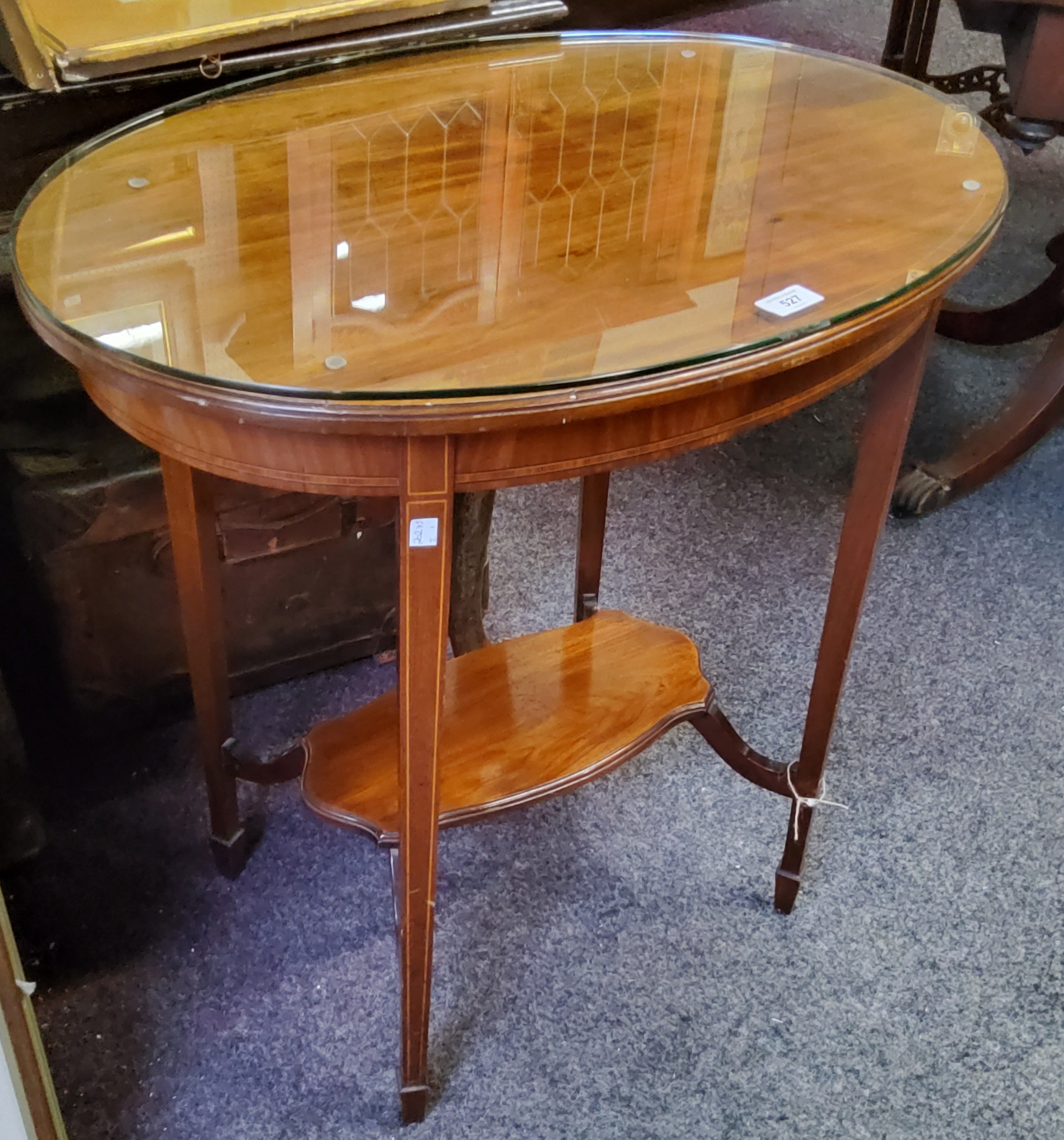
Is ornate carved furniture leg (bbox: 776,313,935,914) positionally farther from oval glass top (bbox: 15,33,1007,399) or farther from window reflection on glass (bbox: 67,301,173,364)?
window reflection on glass (bbox: 67,301,173,364)

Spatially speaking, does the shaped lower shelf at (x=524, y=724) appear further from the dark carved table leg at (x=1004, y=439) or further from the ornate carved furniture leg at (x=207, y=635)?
the dark carved table leg at (x=1004, y=439)

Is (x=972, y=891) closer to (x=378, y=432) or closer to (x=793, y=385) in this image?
(x=793, y=385)

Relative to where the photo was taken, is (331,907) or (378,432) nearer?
(378,432)

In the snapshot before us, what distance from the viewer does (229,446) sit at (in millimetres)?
663

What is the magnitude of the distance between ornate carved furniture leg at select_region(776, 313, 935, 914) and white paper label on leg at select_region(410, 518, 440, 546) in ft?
1.21

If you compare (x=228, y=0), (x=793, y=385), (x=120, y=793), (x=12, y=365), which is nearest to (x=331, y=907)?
(x=120, y=793)

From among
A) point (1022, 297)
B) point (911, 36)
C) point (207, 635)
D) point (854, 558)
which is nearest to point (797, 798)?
point (854, 558)

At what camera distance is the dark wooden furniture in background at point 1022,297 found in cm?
135

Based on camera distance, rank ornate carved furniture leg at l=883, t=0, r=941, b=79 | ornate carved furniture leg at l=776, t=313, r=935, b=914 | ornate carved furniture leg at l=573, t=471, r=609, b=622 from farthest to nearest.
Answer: ornate carved furniture leg at l=883, t=0, r=941, b=79 → ornate carved furniture leg at l=573, t=471, r=609, b=622 → ornate carved furniture leg at l=776, t=313, r=935, b=914

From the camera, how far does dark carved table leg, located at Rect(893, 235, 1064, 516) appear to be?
1.67 m

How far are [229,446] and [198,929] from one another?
2.02 ft

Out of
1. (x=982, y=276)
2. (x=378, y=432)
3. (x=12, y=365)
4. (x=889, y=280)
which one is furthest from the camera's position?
(x=982, y=276)

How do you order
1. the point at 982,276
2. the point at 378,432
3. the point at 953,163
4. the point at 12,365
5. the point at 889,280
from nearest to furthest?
1. the point at 378,432
2. the point at 889,280
3. the point at 953,163
4. the point at 12,365
5. the point at 982,276

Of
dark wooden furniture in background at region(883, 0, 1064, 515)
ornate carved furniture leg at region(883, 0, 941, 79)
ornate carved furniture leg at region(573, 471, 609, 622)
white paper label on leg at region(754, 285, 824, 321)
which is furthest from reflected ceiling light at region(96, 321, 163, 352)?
ornate carved furniture leg at region(883, 0, 941, 79)
